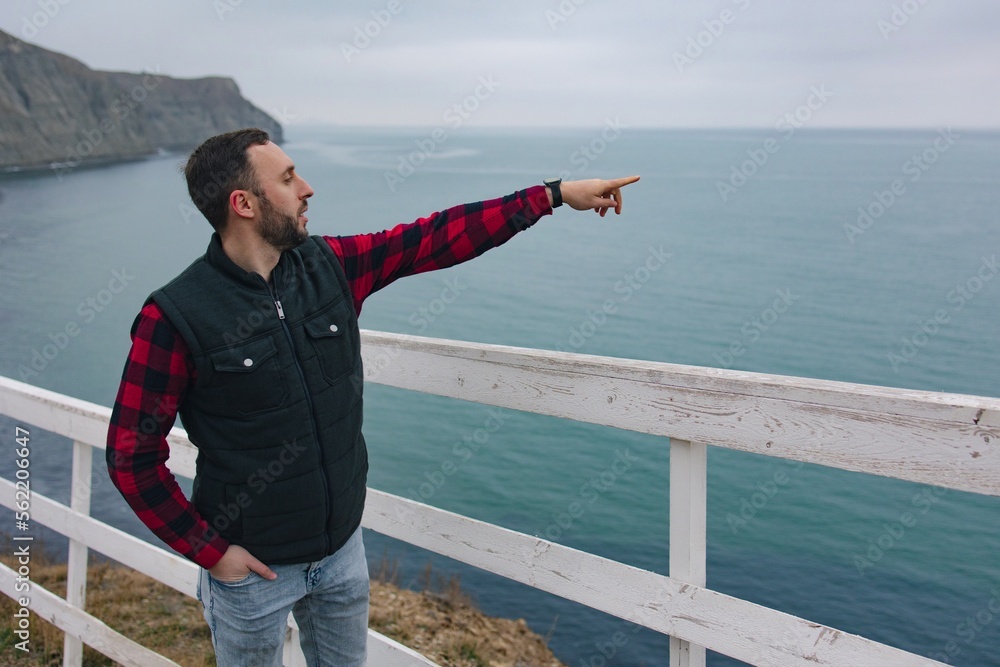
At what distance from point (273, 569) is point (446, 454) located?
1219 cm

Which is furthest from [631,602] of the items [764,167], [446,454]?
[764,167]

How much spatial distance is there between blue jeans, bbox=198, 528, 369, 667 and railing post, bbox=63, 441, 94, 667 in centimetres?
135

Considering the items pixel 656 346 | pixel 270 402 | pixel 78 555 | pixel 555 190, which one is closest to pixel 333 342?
pixel 270 402

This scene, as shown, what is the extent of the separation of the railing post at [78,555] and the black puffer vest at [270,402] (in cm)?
143

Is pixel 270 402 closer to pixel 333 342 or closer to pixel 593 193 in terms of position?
pixel 333 342

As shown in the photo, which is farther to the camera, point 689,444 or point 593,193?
point 593,193

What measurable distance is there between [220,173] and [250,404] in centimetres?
53

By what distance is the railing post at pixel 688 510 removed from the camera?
191 centimetres

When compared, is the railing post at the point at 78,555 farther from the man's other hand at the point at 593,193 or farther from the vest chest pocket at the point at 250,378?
the man's other hand at the point at 593,193

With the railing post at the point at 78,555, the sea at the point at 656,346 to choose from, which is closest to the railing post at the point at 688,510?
the railing post at the point at 78,555

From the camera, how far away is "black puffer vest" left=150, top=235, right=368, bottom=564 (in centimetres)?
195

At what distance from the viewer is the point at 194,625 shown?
508cm

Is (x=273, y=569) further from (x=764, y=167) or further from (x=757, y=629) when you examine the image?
(x=764, y=167)

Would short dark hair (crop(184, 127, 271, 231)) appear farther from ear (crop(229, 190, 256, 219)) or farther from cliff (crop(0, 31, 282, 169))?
cliff (crop(0, 31, 282, 169))
